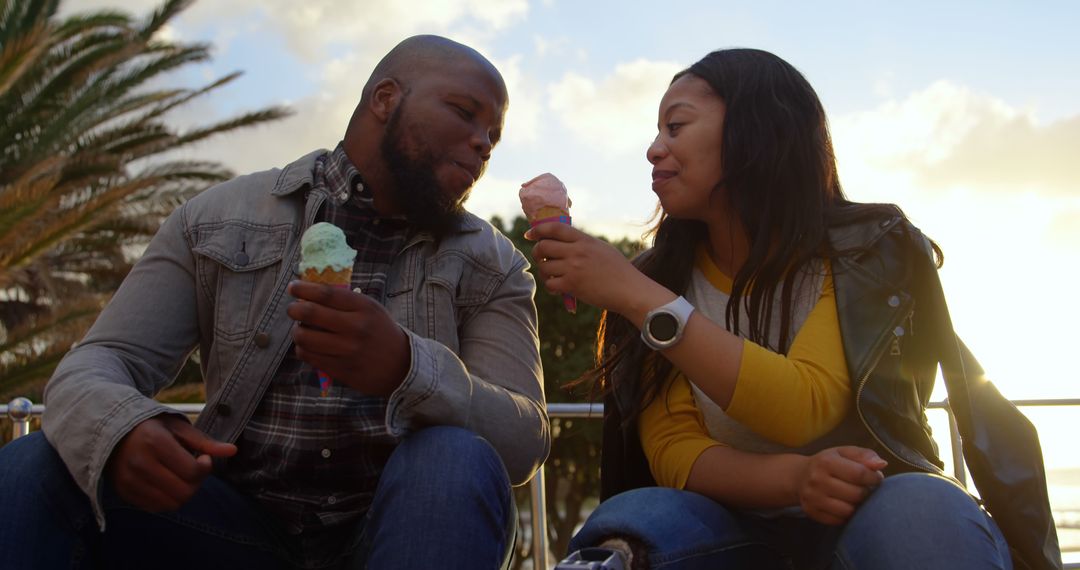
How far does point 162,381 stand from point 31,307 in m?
12.1

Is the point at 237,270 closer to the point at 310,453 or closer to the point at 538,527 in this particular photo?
the point at 310,453

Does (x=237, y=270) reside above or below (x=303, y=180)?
below

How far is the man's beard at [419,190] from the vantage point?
289 cm

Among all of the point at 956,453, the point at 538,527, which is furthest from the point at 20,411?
the point at 956,453

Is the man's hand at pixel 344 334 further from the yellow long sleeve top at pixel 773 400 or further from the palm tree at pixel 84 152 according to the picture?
the palm tree at pixel 84 152

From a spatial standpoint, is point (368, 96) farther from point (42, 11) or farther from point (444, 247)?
point (42, 11)

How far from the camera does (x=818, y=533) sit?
8.05 ft

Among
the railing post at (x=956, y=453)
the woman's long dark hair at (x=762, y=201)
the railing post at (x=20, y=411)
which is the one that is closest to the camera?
the woman's long dark hair at (x=762, y=201)

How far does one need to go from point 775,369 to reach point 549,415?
1.57 m

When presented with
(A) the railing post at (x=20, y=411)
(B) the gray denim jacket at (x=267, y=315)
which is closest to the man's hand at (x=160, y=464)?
(B) the gray denim jacket at (x=267, y=315)

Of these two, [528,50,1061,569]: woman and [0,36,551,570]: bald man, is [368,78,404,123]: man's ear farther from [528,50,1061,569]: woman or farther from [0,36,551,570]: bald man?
[528,50,1061,569]: woman

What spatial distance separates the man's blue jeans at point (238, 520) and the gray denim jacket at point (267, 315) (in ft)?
0.58

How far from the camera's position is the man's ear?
9.80 ft

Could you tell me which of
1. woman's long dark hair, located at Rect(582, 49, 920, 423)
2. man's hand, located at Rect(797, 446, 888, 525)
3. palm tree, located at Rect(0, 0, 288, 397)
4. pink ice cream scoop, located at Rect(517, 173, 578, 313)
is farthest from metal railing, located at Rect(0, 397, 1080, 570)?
palm tree, located at Rect(0, 0, 288, 397)
